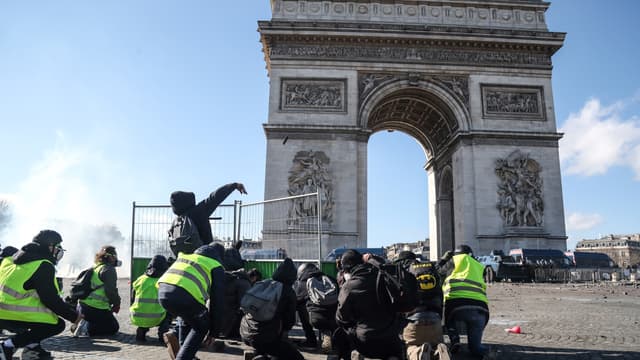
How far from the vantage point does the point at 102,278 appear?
714cm

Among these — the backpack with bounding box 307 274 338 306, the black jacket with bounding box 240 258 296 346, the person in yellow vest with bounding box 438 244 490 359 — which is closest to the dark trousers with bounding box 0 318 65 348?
the black jacket with bounding box 240 258 296 346

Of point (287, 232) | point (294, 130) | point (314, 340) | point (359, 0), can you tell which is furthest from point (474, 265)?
point (359, 0)

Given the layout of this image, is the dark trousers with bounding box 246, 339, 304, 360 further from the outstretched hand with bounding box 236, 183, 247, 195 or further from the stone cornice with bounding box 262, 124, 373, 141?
the stone cornice with bounding box 262, 124, 373, 141

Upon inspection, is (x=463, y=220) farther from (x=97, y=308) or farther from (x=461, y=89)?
(x=97, y=308)

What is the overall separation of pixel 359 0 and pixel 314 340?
68.9 feet

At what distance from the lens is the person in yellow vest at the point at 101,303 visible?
7152mm

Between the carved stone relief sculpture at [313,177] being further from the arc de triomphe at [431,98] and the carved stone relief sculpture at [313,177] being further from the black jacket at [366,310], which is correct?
the black jacket at [366,310]

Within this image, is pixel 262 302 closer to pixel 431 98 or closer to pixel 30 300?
pixel 30 300

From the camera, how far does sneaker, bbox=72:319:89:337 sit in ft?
23.4

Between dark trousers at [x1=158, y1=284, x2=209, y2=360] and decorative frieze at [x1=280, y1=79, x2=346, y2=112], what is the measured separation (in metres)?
19.0

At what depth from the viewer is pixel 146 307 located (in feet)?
21.4

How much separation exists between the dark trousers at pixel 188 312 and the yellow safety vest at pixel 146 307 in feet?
8.80

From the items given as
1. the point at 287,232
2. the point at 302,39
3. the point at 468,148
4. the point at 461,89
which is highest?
the point at 302,39

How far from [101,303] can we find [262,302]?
4.11 metres
